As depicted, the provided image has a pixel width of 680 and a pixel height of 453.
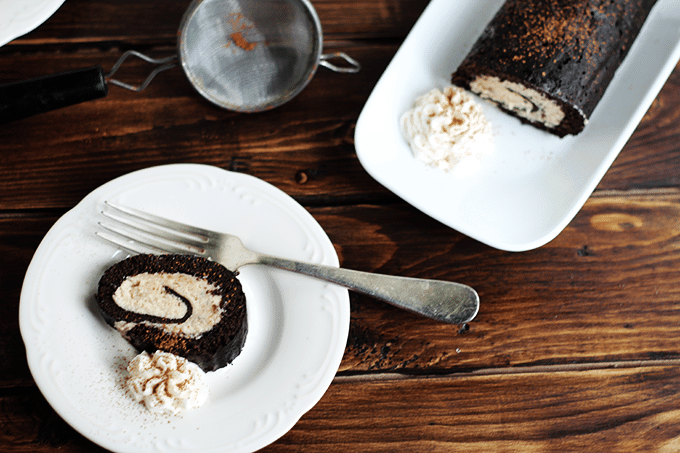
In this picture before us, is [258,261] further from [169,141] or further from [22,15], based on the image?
[22,15]

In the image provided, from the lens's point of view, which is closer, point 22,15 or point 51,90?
point 22,15

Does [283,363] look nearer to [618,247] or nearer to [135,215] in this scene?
[135,215]

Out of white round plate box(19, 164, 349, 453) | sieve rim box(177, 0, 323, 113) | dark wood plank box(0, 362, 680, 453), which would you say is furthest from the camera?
sieve rim box(177, 0, 323, 113)

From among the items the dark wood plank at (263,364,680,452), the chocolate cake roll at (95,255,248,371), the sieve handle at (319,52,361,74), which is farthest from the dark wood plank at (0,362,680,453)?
the sieve handle at (319,52,361,74)

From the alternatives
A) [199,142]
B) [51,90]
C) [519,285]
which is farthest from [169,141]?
[519,285]

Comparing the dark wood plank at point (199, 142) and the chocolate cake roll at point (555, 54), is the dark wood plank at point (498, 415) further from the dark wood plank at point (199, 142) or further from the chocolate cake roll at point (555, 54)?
the chocolate cake roll at point (555, 54)

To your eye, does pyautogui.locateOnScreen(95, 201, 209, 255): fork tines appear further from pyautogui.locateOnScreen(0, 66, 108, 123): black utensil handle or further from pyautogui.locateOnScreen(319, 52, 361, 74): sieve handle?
Answer: pyautogui.locateOnScreen(319, 52, 361, 74): sieve handle

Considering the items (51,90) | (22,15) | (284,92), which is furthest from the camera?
(284,92)

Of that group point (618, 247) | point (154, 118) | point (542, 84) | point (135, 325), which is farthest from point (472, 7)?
point (135, 325)
